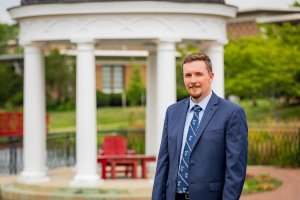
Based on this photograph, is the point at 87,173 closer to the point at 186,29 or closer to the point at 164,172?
the point at 186,29

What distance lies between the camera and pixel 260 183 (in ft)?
69.8

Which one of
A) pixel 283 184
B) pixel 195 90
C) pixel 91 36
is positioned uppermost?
pixel 91 36

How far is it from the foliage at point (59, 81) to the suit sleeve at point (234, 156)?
52.9 m

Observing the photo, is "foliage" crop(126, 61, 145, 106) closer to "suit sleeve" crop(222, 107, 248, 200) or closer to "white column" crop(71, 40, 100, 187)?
"white column" crop(71, 40, 100, 187)

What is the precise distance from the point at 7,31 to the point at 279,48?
50910 mm

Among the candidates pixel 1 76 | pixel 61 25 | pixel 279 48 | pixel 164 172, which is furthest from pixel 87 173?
pixel 1 76

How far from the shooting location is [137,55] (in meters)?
64.8

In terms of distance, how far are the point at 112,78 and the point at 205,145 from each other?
211ft

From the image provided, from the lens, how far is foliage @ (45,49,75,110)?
2405 inches

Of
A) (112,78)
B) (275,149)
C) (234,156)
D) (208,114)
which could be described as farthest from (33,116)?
(112,78)

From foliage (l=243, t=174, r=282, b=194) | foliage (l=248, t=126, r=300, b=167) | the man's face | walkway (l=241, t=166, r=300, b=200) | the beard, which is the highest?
the man's face

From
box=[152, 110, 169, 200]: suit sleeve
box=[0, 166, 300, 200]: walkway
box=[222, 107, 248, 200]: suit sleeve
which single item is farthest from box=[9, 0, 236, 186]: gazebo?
box=[222, 107, 248, 200]: suit sleeve

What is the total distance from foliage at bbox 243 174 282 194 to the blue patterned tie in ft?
38.1

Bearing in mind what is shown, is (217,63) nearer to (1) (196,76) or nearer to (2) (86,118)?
(2) (86,118)
